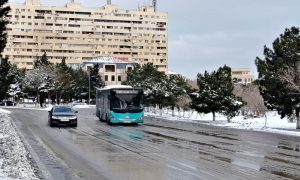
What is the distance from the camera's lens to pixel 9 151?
17.4m

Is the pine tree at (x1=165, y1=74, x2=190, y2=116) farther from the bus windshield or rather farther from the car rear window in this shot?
the car rear window

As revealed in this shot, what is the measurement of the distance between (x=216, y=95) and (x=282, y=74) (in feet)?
37.2

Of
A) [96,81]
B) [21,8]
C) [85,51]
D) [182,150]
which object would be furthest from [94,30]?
[182,150]

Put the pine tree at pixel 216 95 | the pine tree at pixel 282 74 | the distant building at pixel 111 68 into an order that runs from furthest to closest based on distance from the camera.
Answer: the distant building at pixel 111 68
the pine tree at pixel 216 95
the pine tree at pixel 282 74

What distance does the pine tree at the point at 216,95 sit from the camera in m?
47.0

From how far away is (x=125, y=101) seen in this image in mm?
39750

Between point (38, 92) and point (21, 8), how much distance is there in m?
97.6

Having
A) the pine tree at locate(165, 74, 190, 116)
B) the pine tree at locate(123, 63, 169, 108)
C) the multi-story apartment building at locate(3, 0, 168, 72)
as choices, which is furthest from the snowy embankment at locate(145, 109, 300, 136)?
the multi-story apartment building at locate(3, 0, 168, 72)

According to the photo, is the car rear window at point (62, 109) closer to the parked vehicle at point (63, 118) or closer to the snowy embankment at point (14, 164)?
the parked vehicle at point (63, 118)

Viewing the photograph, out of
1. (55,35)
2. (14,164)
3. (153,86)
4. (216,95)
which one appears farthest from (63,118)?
(55,35)

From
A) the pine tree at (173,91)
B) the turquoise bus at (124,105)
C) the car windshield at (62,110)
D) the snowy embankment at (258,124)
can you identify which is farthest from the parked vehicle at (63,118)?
the pine tree at (173,91)

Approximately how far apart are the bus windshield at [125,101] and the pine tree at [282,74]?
9835 millimetres

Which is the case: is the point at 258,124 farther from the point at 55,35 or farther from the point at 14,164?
the point at 55,35

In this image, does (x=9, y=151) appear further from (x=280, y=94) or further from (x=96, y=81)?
(x=96, y=81)
